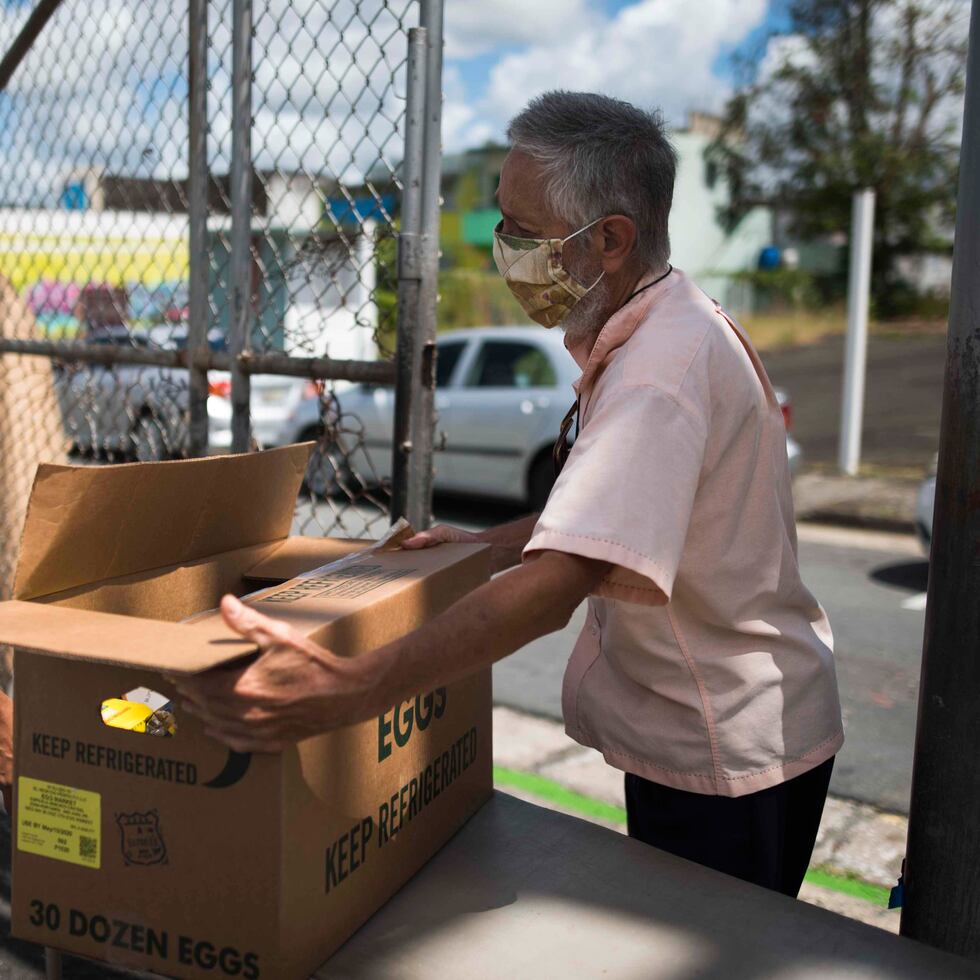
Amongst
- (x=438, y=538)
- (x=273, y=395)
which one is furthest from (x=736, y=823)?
(x=273, y=395)

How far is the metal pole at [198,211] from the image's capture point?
106 inches

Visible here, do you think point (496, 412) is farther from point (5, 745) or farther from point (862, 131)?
point (862, 131)

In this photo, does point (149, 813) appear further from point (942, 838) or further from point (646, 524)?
point (942, 838)

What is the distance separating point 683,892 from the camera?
155 cm

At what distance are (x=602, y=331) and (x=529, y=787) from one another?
2.57 meters

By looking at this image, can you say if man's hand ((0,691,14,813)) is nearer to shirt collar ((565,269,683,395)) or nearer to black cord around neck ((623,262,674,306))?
shirt collar ((565,269,683,395))

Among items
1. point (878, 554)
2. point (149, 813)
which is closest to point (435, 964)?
point (149, 813)

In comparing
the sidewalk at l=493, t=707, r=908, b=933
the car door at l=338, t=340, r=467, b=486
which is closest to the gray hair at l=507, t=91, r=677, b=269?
the sidewalk at l=493, t=707, r=908, b=933

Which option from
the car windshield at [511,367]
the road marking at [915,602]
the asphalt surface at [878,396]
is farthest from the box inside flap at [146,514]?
the asphalt surface at [878,396]

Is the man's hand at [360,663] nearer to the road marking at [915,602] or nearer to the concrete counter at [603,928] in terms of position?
the concrete counter at [603,928]

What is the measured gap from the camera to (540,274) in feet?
5.51

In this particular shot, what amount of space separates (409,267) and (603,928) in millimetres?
1365

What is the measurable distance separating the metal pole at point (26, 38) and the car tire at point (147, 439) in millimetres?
1168

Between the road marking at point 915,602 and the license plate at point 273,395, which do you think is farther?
the license plate at point 273,395
